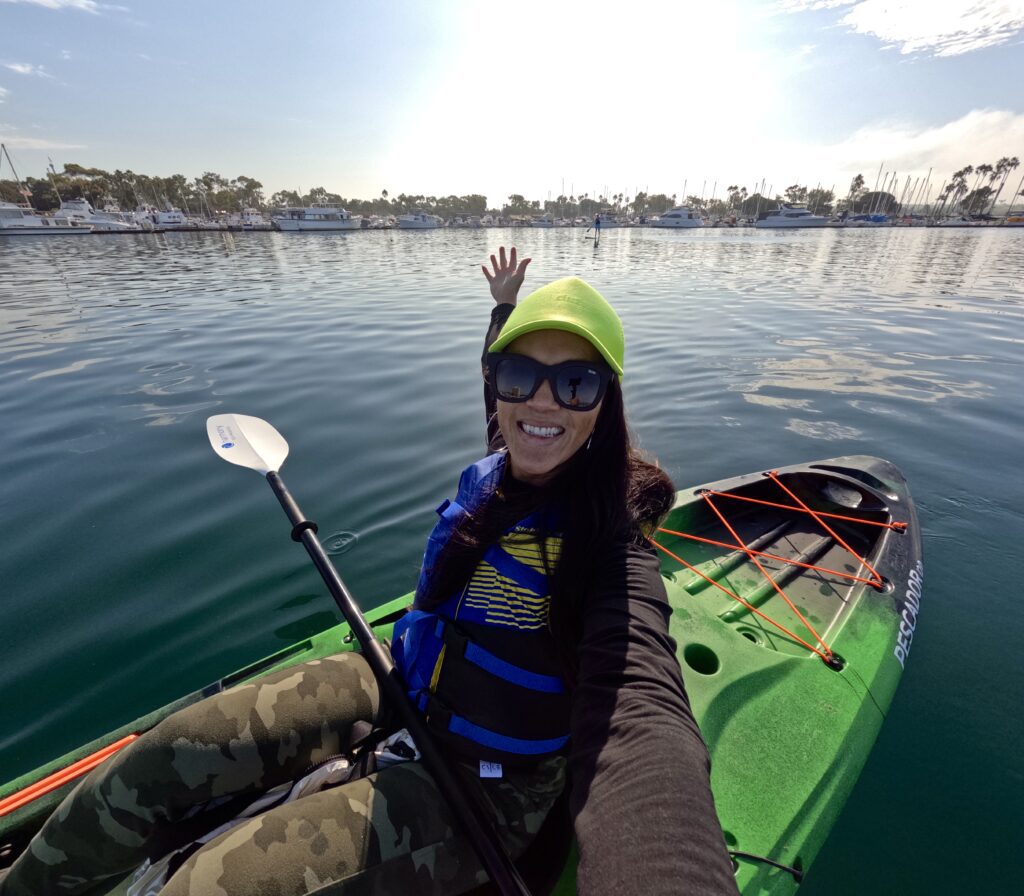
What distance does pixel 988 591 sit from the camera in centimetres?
470

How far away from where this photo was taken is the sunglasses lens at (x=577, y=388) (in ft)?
6.44

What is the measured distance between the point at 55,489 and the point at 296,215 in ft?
312

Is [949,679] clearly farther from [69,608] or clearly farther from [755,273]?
[755,273]

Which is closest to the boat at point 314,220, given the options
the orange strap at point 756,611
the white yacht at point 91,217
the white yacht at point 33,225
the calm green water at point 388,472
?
the white yacht at point 91,217

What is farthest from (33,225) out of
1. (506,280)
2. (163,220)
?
(506,280)

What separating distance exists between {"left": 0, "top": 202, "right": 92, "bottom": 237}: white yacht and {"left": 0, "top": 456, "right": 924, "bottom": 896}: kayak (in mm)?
92103

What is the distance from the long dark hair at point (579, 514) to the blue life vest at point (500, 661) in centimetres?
5

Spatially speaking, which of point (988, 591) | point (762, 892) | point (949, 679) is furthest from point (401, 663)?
point (988, 591)

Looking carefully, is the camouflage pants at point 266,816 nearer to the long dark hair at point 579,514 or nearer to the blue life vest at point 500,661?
the blue life vest at point 500,661

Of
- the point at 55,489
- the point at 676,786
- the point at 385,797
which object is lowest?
the point at 55,489

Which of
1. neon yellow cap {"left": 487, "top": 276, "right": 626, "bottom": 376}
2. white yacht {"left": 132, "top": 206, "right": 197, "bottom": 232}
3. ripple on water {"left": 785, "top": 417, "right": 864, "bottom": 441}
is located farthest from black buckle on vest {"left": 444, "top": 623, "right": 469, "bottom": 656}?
white yacht {"left": 132, "top": 206, "right": 197, "bottom": 232}

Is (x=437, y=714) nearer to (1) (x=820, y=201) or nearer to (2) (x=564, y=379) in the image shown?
(2) (x=564, y=379)

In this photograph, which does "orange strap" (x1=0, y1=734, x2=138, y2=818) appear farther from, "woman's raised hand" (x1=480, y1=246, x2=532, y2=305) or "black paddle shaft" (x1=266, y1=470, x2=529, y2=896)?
"woman's raised hand" (x1=480, y1=246, x2=532, y2=305)

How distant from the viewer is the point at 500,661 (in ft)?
6.44
